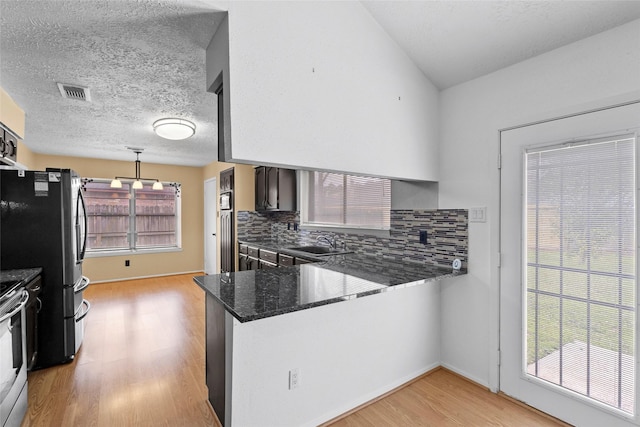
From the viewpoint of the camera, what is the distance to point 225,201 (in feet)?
17.5

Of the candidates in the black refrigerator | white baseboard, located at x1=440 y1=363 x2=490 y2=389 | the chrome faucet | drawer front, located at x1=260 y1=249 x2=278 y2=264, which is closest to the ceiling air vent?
the black refrigerator

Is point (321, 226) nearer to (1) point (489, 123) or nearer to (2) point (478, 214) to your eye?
(2) point (478, 214)

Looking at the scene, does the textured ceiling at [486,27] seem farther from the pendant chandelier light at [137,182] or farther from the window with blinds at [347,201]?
the pendant chandelier light at [137,182]

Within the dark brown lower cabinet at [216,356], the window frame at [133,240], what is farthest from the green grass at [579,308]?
the window frame at [133,240]

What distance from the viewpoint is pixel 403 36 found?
Result: 2189 millimetres

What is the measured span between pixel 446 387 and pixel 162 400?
2.10 metres

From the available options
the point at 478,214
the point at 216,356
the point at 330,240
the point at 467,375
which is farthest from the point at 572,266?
the point at 330,240

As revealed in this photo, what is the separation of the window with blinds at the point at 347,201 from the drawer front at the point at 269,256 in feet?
2.52

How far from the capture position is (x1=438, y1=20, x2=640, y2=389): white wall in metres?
1.74

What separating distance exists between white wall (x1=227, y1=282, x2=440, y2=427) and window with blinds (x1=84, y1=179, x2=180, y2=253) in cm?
549

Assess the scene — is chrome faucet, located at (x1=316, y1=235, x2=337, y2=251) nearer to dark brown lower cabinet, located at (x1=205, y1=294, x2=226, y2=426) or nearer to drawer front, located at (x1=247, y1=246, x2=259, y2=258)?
drawer front, located at (x1=247, y1=246, x2=259, y2=258)

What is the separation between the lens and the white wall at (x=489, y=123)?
174cm

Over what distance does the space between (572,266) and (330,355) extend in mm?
1591

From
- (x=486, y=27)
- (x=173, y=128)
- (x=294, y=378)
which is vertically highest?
(x=486, y=27)
